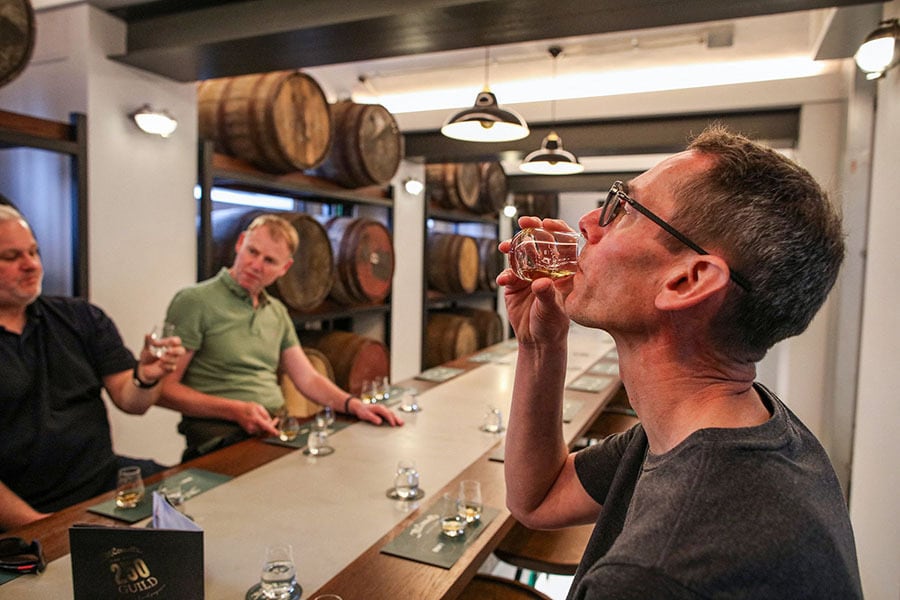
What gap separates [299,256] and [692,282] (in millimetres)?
3693

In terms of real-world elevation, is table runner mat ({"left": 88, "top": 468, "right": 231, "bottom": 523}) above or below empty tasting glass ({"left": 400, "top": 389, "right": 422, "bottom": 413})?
below

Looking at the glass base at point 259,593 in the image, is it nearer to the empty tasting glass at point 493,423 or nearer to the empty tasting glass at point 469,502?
the empty tasting glass at point 469,502

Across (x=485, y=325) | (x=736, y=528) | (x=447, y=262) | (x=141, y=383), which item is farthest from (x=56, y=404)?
(x=485, y=325)

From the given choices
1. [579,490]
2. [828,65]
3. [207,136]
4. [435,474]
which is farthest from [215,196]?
[828,65]

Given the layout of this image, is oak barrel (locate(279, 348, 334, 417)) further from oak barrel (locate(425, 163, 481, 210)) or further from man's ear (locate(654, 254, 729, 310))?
man's ear (locate(654, 254, 729, 310))

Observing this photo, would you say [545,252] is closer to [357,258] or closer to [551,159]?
[551,159]

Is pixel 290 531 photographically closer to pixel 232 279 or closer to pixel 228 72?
pixel 232 279

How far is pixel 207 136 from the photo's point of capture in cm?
404

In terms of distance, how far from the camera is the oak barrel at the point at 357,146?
4.69 metres

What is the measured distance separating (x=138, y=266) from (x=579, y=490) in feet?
10.2

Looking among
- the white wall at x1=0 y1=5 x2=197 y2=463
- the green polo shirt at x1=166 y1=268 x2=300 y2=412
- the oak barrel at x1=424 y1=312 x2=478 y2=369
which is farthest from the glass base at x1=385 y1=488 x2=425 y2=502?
the oak barrel at x1=424 y1=312 x2=478 y2=369

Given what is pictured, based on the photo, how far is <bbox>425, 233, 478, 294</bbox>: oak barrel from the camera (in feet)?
23.1

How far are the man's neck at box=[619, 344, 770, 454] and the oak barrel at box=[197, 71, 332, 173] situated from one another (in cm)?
→ 339

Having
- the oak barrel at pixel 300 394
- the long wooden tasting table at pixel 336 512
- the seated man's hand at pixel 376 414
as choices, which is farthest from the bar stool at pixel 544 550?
the oak barrel at pixel 300 394
